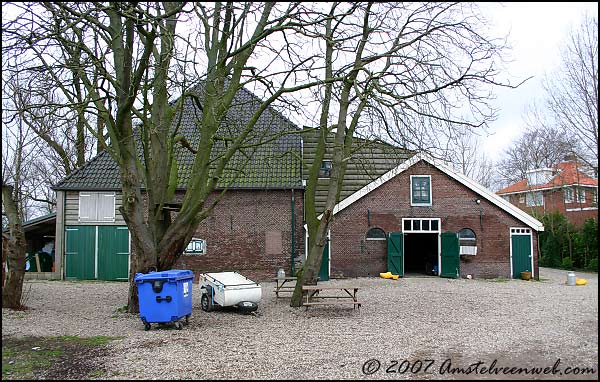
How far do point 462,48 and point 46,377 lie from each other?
1093 cm

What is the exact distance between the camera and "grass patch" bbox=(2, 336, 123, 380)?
7.20 meters

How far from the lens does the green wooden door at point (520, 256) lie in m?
23.8

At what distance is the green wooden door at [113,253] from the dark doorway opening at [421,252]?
1310cm

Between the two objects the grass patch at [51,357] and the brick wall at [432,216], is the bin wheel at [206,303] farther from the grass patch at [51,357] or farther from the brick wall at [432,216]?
the brick wall at [432,216]

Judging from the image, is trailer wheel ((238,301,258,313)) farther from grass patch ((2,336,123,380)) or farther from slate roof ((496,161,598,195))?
slate roof ((496,161,598,195))

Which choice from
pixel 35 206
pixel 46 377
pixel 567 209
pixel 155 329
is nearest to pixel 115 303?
pixel 155 329

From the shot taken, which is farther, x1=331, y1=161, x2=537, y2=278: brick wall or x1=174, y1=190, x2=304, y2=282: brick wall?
x1=331, y1=161, x2=537, y2=278: brick wall

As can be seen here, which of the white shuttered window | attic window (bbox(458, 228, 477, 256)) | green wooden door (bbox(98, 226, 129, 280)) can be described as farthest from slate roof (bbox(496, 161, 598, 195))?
the white shuttered window

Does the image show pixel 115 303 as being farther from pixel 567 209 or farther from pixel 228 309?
pixel 567 209

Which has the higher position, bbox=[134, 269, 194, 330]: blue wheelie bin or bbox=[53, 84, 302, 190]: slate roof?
bbox=[53, 84, 302, 190]: slate roof

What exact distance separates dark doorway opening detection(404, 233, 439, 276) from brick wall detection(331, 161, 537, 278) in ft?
7.04

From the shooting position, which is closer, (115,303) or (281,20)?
(281,20)

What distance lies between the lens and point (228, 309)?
1382cm

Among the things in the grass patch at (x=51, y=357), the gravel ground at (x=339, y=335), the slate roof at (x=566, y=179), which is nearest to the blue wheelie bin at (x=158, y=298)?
the gravel ground at (x=339, y=335)
